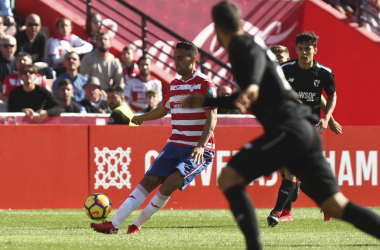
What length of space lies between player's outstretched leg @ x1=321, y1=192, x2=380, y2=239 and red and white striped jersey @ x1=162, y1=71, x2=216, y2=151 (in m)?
2.52

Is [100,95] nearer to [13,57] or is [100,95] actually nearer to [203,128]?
[13,57]

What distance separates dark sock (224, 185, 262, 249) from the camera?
4816 millimetres

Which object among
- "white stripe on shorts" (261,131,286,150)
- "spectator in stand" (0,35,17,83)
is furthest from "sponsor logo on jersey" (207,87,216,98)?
"spectator in stand" (0,35,17,83)

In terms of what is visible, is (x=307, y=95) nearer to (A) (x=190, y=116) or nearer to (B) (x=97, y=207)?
(A) (x=190, y=116)

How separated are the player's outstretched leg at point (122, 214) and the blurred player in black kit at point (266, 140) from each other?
2486 mm

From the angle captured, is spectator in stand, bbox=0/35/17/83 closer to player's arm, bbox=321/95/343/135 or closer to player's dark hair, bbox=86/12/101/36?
player's dark hair, bbox=86/12/101/36

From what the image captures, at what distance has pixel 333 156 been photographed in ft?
39.1

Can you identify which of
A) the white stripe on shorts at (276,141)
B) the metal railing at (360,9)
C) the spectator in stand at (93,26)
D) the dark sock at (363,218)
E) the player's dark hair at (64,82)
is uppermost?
the metal railing at (360,9)

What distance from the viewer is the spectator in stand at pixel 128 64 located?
1436 centimetres

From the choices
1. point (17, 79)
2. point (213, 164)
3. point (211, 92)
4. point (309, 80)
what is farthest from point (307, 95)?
point (17, 79)

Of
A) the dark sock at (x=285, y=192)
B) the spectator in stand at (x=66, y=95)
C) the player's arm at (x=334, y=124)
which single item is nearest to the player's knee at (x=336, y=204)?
the dark sock at (x=285, y=192)

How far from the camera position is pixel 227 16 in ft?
16.6

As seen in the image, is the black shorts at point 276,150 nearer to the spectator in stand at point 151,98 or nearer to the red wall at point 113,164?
the red wall at point 113,164

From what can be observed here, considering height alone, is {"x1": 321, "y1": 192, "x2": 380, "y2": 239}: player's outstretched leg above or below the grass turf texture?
above
